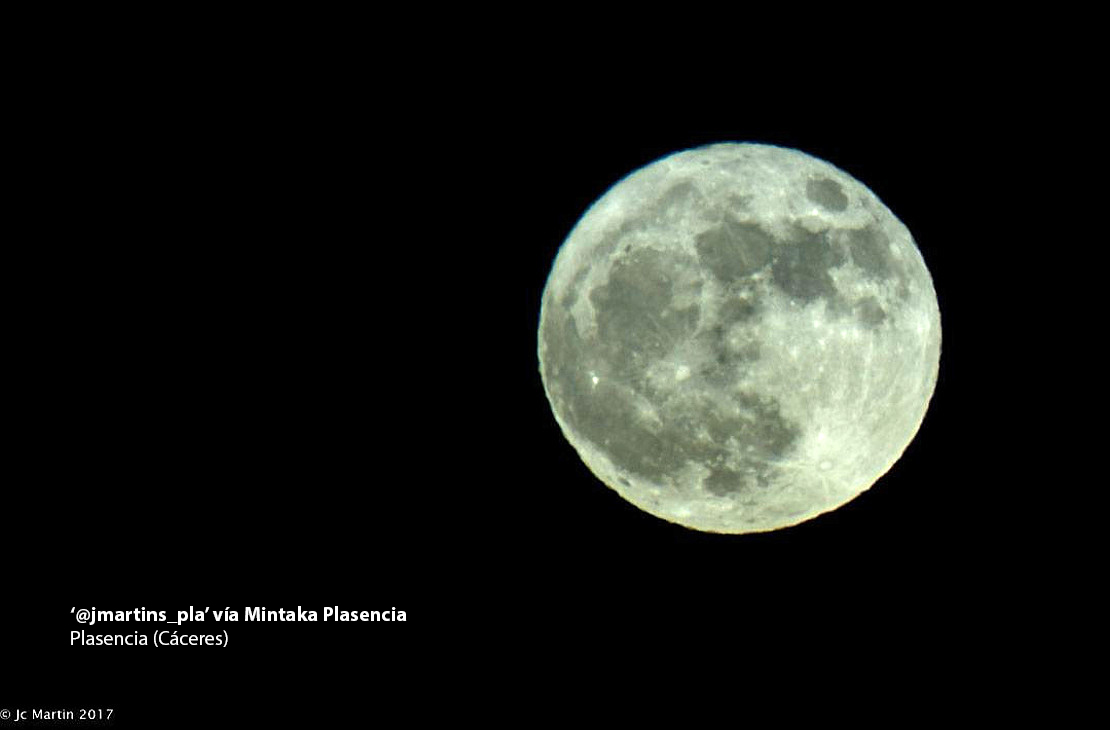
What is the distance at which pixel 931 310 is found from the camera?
4441 millimetres

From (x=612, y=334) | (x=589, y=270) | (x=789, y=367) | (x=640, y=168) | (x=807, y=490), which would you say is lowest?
(x=807, y=490)

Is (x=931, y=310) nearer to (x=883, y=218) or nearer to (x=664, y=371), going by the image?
(x=883, y=218)

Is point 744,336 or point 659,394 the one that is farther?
point 659,394

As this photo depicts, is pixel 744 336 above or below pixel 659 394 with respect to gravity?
above

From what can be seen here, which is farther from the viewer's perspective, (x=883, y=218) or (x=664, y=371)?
(x=883, y=218)

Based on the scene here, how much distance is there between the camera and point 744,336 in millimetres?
3930

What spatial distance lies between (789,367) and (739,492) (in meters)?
0.65

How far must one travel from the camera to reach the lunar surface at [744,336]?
396 centimetres

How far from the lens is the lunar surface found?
3963 millimetres

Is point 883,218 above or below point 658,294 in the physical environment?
above

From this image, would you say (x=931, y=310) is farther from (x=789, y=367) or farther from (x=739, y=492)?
(x=739, y=492)

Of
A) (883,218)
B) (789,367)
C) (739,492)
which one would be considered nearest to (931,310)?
(883,218)

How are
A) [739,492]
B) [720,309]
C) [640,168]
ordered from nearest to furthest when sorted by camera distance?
[720,309], [739,492], [640,168]

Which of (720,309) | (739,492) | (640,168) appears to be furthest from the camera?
(640,168)
